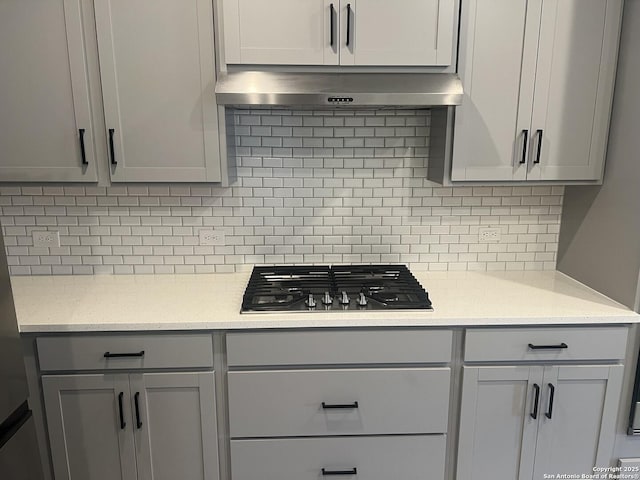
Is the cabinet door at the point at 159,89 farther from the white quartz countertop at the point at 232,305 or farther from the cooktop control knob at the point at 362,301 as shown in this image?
the cooktop control knob at the point at 362,301

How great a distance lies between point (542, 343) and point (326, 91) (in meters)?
1.30

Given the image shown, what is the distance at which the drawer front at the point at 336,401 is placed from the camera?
1810 millimetres

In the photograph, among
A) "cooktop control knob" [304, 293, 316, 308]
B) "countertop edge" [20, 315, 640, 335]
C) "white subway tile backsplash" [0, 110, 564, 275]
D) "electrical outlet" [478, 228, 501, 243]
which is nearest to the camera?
"countertop edge" [20, 315, 640, 335]

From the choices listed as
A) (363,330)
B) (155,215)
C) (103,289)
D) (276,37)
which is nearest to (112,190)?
(155,215)

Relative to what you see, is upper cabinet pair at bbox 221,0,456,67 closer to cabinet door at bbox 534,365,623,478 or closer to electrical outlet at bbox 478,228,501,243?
electrical outlet at bbox 478,228,501,243

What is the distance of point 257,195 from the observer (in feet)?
7.54

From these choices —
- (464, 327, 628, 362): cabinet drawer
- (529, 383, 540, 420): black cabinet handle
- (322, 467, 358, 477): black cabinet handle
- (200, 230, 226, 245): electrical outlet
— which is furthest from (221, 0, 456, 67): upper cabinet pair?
(322, 467, 358, 477): black cabinet handle

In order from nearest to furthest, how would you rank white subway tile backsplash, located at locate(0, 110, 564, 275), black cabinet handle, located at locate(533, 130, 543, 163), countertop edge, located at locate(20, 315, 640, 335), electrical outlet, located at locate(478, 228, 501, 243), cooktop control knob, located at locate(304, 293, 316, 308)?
countertop edge, located at locate(20, 315, 640, 335)
cooktop control knob, located at locate(304, 293, 316, 308)
black cabinet handle, located at locate(533, 130, 543, 163)
white subway tile backsplash, located at locate(0, 110, 564, 275)
electrical outlet, located at locate(478, 228, 501, 243)

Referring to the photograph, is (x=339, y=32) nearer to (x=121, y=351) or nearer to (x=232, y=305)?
(x=232, y=305)

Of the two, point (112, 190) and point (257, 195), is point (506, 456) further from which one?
point (112, 190)

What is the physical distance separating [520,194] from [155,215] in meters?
1.84

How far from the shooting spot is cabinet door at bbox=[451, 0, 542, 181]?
184 cm

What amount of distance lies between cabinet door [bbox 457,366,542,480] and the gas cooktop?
1.32 feet

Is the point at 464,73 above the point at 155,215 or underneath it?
above
